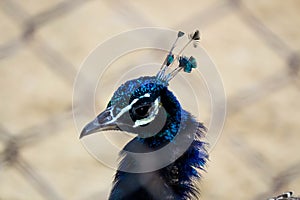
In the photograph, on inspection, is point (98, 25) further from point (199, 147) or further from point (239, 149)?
point (199, 147)

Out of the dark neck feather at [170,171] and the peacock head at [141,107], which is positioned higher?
the peacock head at [141,107]

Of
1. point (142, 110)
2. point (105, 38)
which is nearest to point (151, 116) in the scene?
point (142, 110)

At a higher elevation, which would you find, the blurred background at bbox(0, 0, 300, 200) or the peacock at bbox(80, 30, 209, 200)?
the blurred background at bbox(0, 0, 300, 200)

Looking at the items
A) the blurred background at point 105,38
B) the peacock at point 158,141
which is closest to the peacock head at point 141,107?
the peacock at point 158,141

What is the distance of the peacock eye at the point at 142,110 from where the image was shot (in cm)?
148

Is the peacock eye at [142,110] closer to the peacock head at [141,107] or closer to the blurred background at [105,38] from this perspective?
the peacock head at [141,107]

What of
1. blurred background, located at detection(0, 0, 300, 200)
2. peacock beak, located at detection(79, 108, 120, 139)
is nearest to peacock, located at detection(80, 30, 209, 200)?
peacock beak, located at detection(79, 108, 120, 139)

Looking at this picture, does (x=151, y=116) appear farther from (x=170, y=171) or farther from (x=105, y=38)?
(x=105, y=38)

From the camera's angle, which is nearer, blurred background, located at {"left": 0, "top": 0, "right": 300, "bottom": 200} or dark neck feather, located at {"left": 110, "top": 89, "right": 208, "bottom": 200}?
dark neck feather, located at {"left": 110, "top": 89, "right": 208, "bottom": 200}

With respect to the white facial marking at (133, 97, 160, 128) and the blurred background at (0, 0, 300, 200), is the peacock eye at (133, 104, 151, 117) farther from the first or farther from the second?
the blurred background at (0, 0, 300, 200)

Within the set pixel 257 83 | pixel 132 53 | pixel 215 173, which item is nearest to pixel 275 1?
pixel 257 83

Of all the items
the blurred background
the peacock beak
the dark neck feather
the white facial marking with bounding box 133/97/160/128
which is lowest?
the dark neck feather

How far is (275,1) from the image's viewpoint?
2.32m

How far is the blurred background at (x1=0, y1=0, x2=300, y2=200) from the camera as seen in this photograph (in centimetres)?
193
